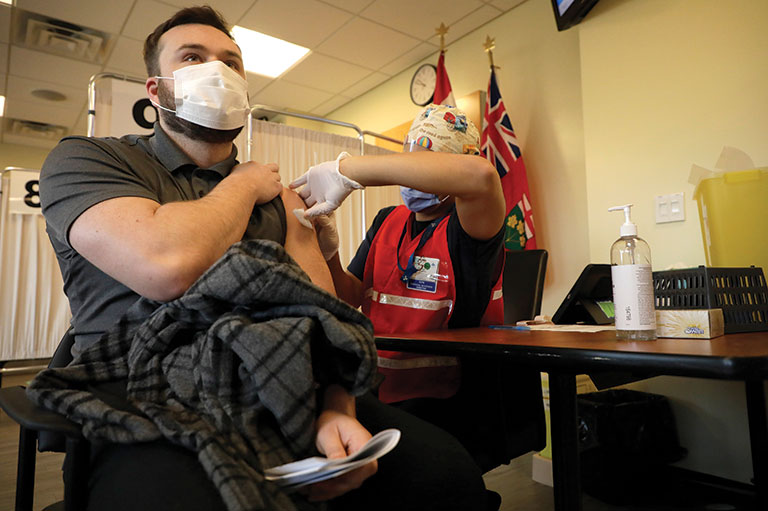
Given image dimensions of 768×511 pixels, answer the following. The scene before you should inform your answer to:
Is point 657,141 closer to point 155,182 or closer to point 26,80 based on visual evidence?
point 155,182

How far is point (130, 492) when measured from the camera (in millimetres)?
588

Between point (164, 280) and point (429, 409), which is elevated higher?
point (164, 280)

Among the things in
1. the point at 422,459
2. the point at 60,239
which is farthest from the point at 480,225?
the point at 60,239

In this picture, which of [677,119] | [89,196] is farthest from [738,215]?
[89,196]

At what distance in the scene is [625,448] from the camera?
86.7 inches

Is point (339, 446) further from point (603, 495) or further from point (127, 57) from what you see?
point (127, 57)

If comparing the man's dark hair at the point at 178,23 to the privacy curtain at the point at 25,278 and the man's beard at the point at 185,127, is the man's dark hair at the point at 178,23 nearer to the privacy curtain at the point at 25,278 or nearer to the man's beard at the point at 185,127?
the man's beard at the point at 185,127

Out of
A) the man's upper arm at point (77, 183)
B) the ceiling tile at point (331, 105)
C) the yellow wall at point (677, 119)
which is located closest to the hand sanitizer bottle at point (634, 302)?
the man's upper arm at point (77, 183)

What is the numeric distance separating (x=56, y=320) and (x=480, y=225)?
4.16 m

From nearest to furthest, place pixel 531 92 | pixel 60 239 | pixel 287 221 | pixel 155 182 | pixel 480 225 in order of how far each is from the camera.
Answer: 1. pixel 60 239
2. pixel 155 182
3. pixel 287 221
4. pixel 480 225
5. pixel 531 92

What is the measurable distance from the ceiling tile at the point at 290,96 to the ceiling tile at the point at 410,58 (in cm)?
89

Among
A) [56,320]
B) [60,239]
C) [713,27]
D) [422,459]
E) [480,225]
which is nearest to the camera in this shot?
[422,459]

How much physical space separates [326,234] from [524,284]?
1118 mm

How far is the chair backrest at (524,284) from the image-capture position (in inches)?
81.4
